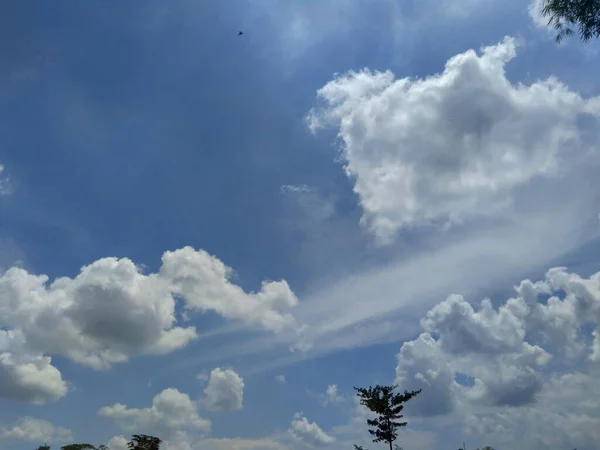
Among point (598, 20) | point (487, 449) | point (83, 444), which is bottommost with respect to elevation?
point (487, 449)

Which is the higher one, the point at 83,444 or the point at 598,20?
the point at 598,20

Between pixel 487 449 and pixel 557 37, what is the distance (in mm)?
68593

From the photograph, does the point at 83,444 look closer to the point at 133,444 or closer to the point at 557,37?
the point at 133,444

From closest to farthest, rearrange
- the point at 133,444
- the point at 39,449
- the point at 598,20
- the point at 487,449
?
the point at 598,20
the point at 133,444
the point at 487,449
the point at 39,449

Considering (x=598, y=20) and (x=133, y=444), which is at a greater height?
(x=598, y=20)

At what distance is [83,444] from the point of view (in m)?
75.6

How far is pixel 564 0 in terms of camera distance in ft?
77.7

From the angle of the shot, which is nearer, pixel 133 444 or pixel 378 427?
pixel 378 427

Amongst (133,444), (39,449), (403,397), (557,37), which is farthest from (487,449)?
(39,449)

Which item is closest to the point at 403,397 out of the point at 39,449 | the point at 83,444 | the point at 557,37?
the point at 557,37

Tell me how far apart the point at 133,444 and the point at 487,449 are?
5133cm

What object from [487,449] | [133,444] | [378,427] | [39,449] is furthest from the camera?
[39,449]

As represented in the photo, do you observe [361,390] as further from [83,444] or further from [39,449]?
[39,449]

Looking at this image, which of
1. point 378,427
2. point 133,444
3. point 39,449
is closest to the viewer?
point 378,427
